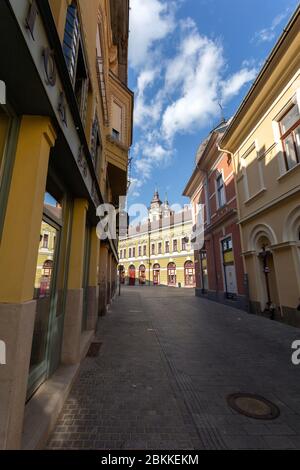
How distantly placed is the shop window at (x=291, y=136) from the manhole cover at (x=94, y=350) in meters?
8.47

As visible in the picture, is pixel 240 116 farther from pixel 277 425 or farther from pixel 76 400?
pixel 76 400

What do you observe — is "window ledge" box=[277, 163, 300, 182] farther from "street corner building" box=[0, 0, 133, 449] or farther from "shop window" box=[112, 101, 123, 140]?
"shop window" box=[112, 101, 123, 140]

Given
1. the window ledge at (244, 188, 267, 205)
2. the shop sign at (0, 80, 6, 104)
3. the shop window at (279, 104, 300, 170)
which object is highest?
the shop window at (279, 104, 300, 170)

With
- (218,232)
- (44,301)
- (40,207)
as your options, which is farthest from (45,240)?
(218,232)

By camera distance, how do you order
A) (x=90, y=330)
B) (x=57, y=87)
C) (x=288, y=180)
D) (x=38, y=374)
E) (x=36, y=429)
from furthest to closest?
(x=288, y=180), (x=90, y=330), (x=38, y=374), (x=57, y=87), (x=36, y=429)

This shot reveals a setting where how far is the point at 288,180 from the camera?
7.80m

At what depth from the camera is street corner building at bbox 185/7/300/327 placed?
24.7ft

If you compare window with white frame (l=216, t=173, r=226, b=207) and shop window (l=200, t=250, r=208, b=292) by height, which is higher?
window with white frame (l=216, t=173, r=226, b=207)

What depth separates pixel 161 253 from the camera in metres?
37.2

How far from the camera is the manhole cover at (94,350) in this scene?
5113mm

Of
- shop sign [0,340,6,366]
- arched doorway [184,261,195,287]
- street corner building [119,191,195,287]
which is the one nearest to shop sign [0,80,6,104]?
shop sign [0,340,6,366]

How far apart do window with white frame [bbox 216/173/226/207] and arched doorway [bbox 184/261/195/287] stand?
65.2 ft
